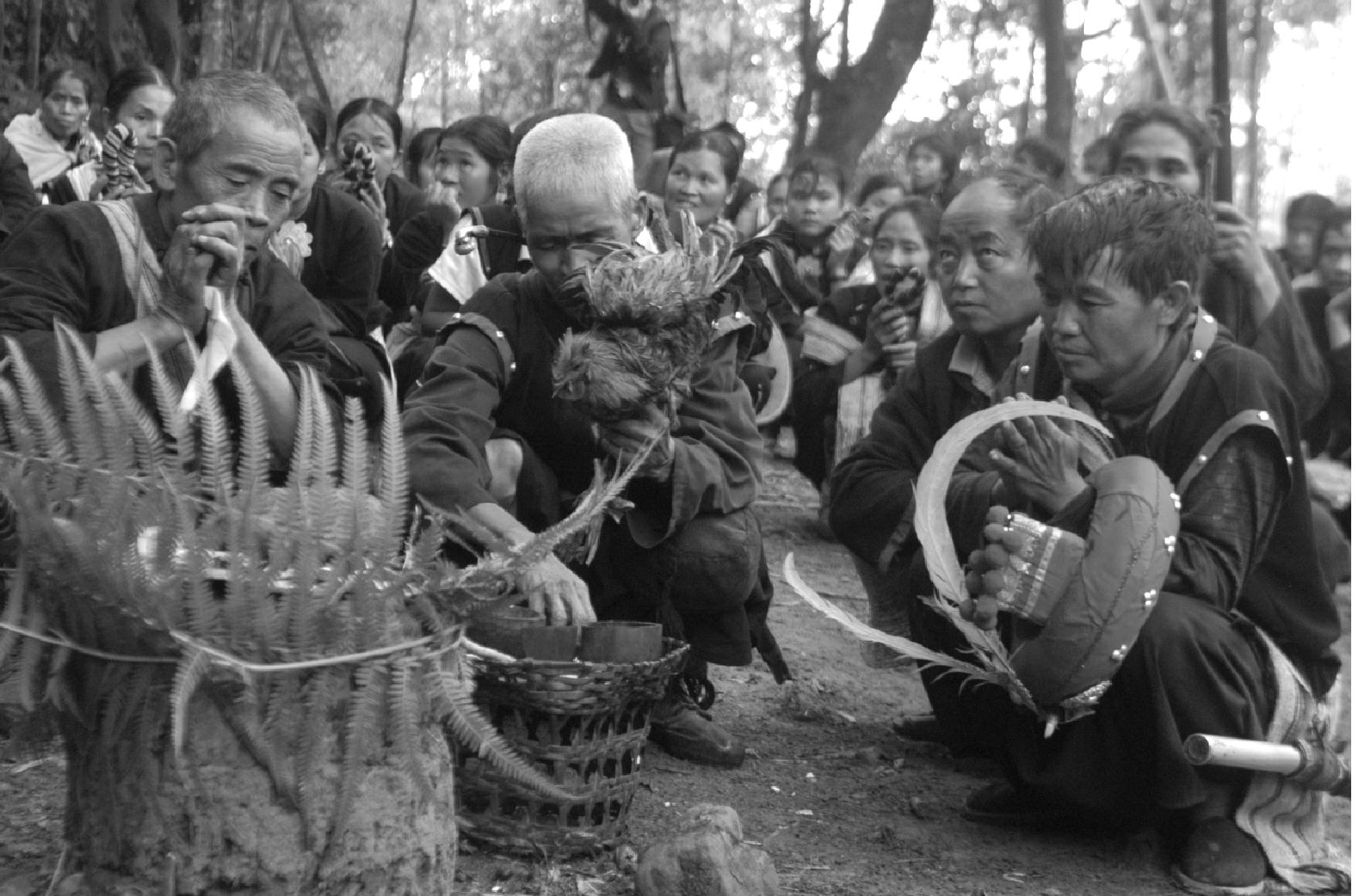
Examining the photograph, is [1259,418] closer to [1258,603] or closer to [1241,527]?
[1241,527]

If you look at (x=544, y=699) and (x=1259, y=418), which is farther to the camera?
(x=1259, y=418)

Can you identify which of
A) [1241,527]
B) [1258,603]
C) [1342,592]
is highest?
[1241,527]

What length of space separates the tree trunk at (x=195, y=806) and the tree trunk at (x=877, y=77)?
1201cm

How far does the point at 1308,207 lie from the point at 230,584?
7.28 metres

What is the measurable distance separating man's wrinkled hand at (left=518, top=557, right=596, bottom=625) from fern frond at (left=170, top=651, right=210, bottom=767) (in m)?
0.98

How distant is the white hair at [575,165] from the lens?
3316 millimetres

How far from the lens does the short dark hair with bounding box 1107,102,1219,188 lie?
5.12 metres

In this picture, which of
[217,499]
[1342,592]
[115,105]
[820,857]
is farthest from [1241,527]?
[115,105]

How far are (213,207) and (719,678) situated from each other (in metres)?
2.21

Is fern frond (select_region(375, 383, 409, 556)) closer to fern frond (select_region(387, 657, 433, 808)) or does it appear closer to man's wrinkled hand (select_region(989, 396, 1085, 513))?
fern frond (select_region(387, 657, 433, 808))

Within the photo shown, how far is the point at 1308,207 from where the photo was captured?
7887 mm

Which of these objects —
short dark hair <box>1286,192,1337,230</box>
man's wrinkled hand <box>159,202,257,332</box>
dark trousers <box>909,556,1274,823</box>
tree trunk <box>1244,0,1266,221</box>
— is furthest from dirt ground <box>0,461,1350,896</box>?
tree trunk <box>1244,0,1266,221</box>

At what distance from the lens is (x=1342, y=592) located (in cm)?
701

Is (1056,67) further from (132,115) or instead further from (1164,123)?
(132,115)
